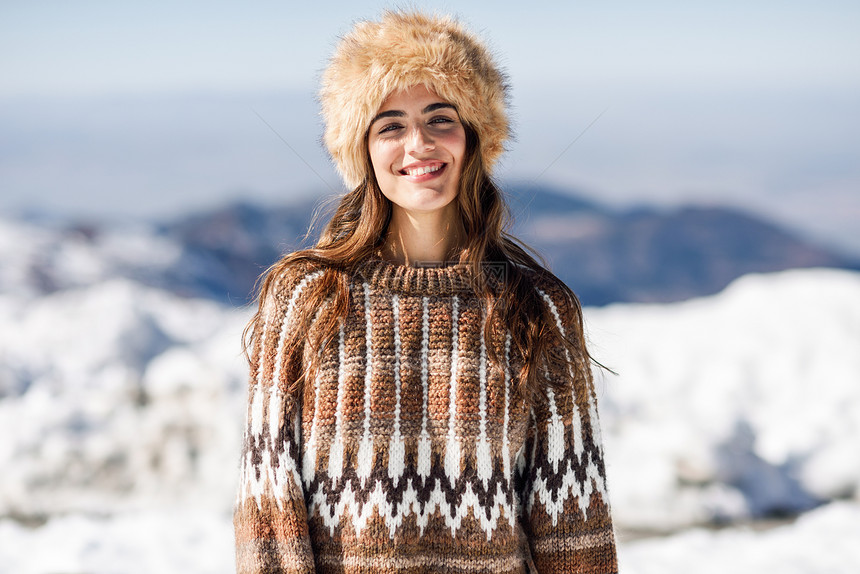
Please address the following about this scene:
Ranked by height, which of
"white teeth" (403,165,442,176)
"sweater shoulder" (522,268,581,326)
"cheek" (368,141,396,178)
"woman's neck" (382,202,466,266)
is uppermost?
"cheek" (368,141,396,178)

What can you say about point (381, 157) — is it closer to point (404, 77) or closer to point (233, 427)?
point (404, 77)

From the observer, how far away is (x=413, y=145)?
1.64 meters

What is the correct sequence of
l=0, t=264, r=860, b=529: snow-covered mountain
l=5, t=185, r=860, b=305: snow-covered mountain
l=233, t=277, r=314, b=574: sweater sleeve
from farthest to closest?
1. l=5, t=185, r=860, b=305: snow-covered mountain
2. l=0, t=264, r=860, b=529: snow-covered mountain
3. l=233, t=277, r=314, b=574: sweater sleeve

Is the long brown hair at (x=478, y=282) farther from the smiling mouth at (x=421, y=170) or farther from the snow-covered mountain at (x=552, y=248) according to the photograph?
the snow-covered mountain at (x=552, y=248)

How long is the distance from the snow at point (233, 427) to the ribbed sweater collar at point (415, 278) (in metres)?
1.46

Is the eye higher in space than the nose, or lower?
higher

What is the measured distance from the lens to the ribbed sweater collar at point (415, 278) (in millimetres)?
1685

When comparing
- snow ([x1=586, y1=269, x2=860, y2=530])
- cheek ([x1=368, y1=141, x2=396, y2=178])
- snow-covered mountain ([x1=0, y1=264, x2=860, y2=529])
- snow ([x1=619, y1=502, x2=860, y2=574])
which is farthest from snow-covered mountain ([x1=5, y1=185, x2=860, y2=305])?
cheek ([x1=368, y1=141, x2=396, y2=178])

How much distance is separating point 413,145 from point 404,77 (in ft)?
0.44

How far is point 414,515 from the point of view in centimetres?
161

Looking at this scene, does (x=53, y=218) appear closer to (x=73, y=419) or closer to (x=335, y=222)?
(x=73, y=419)

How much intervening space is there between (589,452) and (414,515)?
1.27 ft

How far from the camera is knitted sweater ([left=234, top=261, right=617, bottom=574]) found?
1.59 m

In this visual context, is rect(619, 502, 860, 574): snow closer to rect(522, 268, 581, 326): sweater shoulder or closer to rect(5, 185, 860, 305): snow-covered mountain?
rect(522, 268, 581, 326): sweater shoulder
